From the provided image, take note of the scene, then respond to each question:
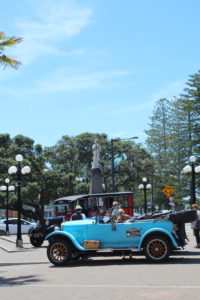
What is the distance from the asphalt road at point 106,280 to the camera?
8094 mm

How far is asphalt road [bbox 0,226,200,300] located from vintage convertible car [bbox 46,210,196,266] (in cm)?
37

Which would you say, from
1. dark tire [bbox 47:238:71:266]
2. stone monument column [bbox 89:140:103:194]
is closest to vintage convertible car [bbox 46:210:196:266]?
dark tire [bbox 47:238:71:266]

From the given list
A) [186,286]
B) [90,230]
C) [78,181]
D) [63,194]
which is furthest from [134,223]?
[78,181]

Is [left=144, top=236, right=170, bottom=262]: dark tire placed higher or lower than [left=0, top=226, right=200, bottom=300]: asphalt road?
higher

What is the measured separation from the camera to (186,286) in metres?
8.56

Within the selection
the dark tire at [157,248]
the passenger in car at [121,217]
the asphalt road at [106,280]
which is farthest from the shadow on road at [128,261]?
the passenger in car at [121,217]

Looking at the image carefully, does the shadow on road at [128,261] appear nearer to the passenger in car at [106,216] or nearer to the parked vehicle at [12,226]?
the passenger in car at [106,216]

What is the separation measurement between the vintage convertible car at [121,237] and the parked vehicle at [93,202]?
471 inches

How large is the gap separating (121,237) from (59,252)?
1.85m

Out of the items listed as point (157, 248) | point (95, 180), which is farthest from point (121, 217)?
point (95, 180)

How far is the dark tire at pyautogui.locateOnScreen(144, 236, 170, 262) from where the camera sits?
480 inches

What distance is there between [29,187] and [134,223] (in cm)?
4052

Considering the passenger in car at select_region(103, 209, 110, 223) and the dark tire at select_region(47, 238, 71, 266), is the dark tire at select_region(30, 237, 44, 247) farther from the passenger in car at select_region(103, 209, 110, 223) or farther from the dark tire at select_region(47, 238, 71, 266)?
the dark tire at select_region(47, 238, 71, 266)

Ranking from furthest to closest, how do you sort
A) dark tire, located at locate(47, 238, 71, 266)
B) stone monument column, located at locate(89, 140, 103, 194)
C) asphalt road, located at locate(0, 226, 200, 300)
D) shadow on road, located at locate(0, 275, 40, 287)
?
stone monument column, located at locate(89, 140, 103, 194)
dark tire, located at locate(47, 238, 71, 266)
shadow on road, located at locate(0, 275, 40, 287)
asphalt road, located at locate(0, 226, 200, 300)
